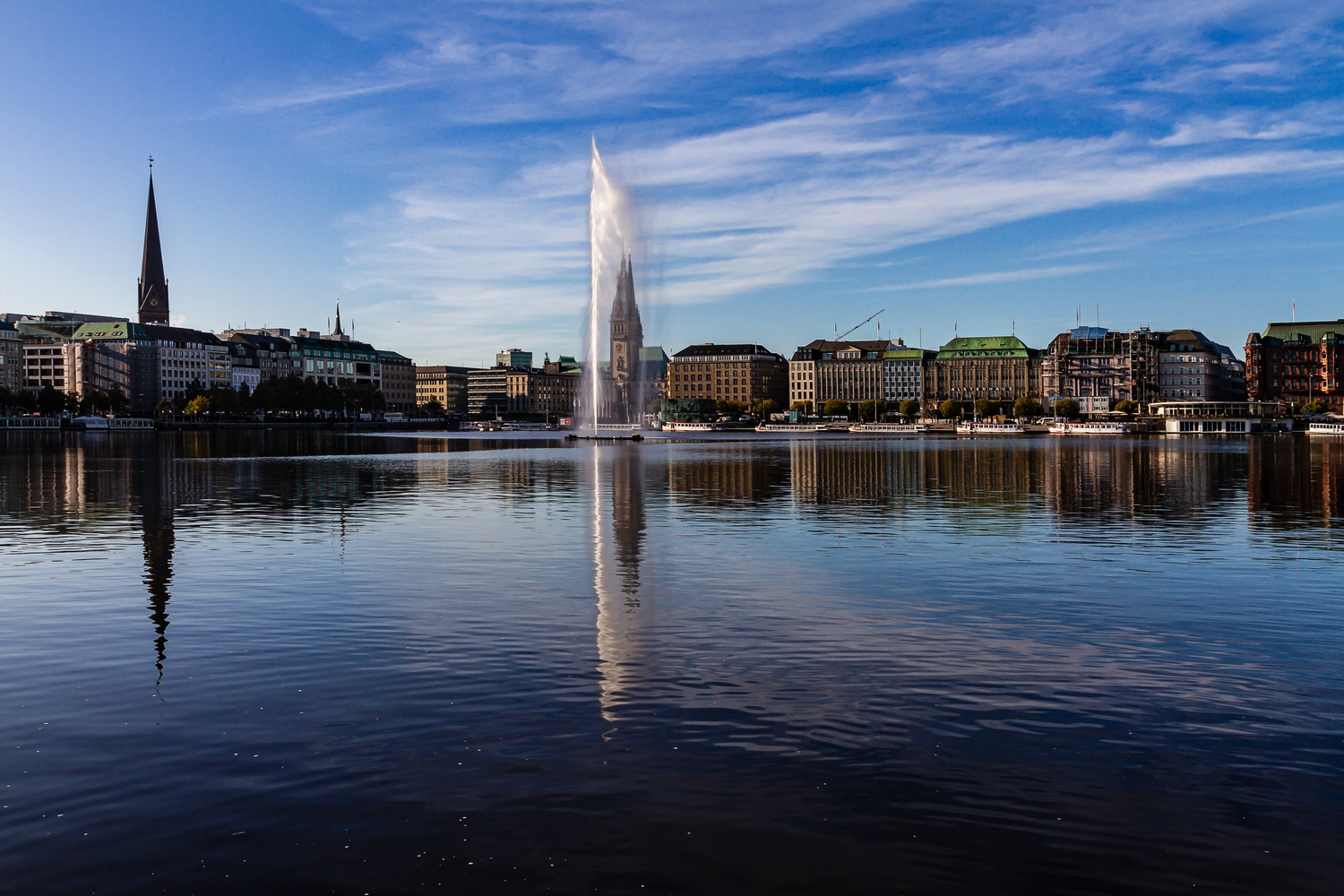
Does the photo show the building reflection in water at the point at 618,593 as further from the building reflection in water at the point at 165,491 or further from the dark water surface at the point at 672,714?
the building reflection in water at the point at 165,491

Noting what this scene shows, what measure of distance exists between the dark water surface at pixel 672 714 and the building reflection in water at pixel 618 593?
15cm

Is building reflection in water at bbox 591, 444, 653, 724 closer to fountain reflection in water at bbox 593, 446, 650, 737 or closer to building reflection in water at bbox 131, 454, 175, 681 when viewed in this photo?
fountain reflection in water at bbox 593, 446, 650, 737

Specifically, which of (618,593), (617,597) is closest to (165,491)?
(618,593)

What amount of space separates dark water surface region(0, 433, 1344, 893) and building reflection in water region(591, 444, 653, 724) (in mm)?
147

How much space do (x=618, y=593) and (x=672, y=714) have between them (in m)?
10.5

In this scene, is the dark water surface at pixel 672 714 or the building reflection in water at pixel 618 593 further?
the building reflection in water at pixel 618 593

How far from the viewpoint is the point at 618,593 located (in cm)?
2533

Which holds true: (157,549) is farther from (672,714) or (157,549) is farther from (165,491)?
(165,491)

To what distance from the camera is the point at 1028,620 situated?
21.8m

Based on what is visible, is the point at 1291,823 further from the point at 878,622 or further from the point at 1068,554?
the point at 1068,554

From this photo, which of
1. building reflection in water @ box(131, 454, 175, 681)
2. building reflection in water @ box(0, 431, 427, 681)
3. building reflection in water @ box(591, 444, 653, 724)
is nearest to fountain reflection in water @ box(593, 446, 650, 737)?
building reflection in water @ box(591, 444, 653, 724)

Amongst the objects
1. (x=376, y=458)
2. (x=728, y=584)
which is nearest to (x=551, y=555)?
(x=728, y=584)

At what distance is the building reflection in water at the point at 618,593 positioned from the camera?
1694 cm

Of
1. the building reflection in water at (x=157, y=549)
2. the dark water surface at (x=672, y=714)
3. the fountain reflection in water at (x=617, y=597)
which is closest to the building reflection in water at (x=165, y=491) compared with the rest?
the building reflection in water at (x=157, y=549)
